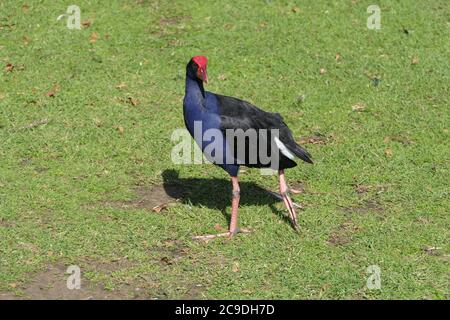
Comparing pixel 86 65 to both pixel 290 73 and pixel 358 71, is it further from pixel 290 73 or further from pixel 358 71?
pixel 358 71

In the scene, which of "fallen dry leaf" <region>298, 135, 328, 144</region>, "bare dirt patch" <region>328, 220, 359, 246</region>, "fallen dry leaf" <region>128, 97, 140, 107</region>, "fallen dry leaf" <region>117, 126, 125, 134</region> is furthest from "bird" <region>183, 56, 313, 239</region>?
"fallen dry leaf" <region>128, 97, 140, 107</region>

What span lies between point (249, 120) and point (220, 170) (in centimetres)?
156

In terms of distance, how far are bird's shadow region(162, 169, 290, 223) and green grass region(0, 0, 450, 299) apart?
0.05 m

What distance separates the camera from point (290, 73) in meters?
11.6

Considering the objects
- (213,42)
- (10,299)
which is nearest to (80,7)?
(213,42)

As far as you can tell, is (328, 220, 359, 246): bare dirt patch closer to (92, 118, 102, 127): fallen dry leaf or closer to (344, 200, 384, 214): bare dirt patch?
(344, 200, 384, 214): bare dirt patch

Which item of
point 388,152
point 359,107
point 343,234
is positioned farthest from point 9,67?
point 343,234

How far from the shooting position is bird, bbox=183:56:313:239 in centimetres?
785

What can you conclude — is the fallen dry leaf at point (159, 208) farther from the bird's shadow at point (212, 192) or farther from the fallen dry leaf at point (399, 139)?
the fallen dry leaf at point (399, 139)

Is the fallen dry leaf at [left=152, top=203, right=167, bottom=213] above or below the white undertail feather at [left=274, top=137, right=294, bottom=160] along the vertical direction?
below

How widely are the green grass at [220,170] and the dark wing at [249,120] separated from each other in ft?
2.64

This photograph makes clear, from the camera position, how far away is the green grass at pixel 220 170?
749cm

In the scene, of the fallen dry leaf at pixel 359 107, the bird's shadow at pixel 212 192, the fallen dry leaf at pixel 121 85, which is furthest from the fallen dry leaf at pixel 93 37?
the fallen dry leaf at pixel 359 107
